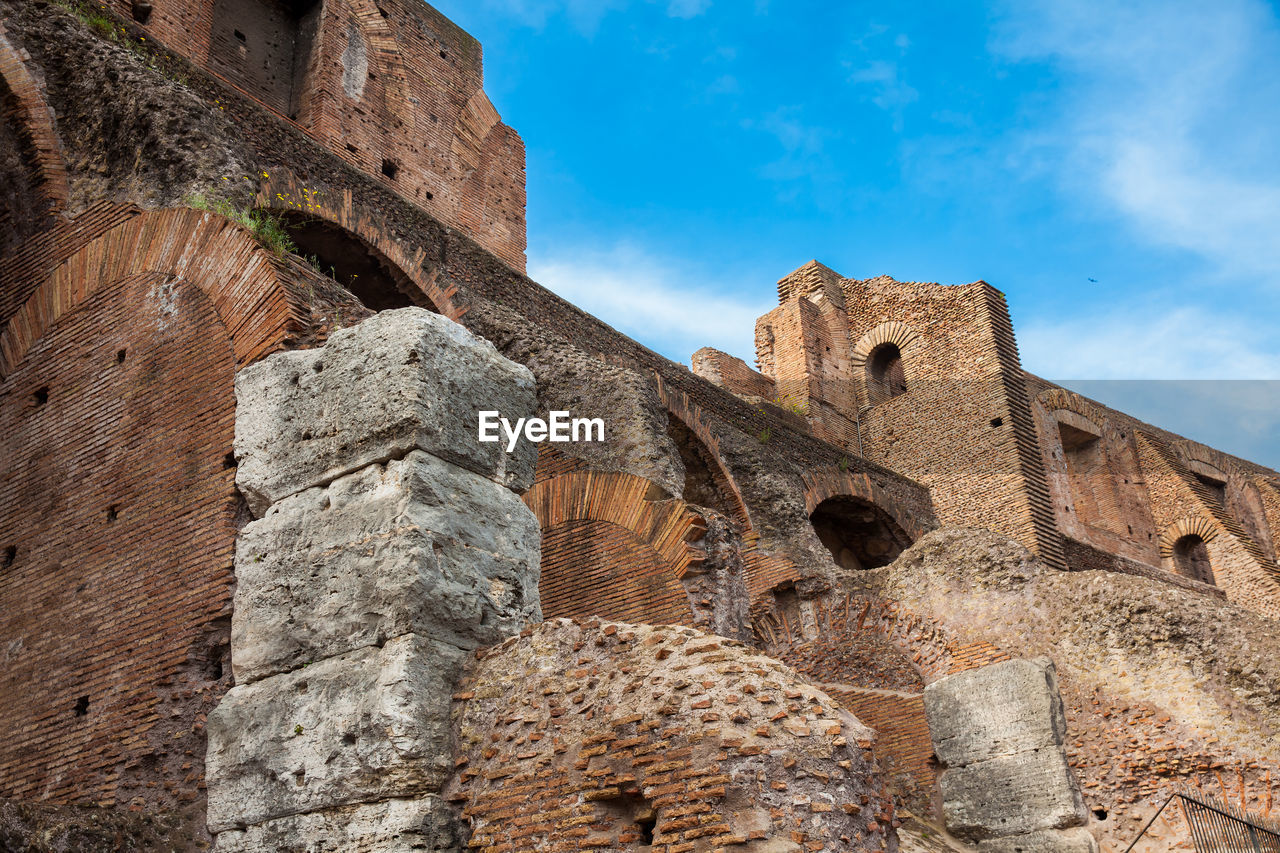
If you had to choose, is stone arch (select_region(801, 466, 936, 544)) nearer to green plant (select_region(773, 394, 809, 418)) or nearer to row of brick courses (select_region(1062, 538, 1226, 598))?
row of brick courses (select_region(1062, 538, 1226, 598))

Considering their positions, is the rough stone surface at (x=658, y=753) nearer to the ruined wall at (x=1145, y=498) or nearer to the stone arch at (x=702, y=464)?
the stone arch at (x=702, y=464)

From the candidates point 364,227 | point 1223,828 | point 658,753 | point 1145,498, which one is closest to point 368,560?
point 658,753

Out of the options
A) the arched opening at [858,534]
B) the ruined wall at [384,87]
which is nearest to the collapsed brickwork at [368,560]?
the arched opening at [858,534]

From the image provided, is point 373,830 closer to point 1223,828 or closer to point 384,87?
point 1223,828

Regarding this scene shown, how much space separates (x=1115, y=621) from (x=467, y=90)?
453 inches

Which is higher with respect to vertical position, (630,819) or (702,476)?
(702,476)

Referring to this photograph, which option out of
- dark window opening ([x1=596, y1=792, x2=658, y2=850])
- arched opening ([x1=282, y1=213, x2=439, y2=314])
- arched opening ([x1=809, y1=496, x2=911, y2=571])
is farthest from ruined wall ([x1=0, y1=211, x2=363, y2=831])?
arched opening ([x1=809, y1=496, x2=911, y2=571])

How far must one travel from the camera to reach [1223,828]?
269 inches

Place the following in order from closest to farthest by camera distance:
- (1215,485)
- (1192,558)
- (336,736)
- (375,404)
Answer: (336,736) → (375,404) → (1192,558) → (1215,485)

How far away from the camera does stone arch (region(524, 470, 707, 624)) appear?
6.77 m

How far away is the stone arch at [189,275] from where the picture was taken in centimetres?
449

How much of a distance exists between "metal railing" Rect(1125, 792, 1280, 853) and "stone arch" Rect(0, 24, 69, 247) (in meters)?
7.57

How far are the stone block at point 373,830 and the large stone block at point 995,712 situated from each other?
5244 mm

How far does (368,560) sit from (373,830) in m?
0.88
